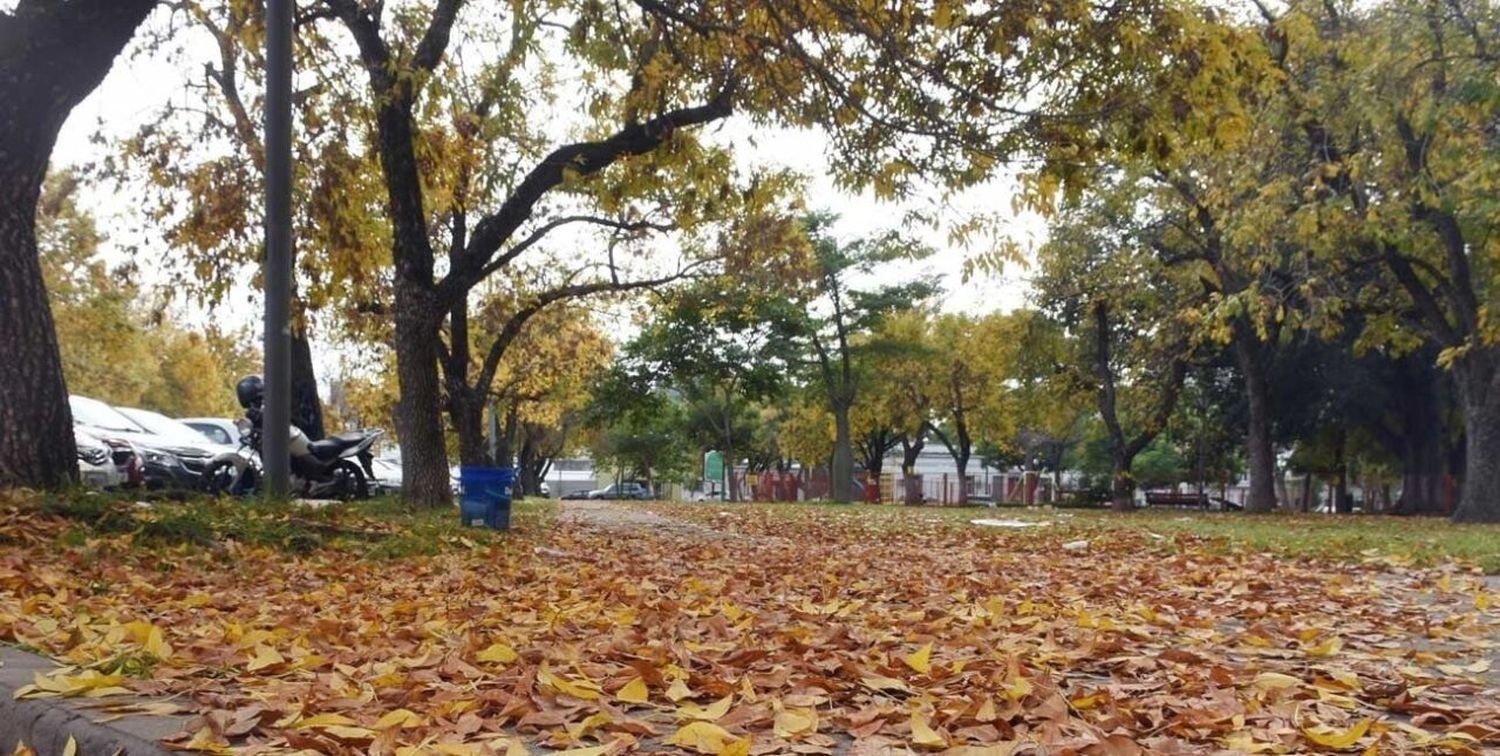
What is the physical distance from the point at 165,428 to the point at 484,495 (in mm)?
10812

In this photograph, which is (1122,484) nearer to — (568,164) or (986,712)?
(568,164)

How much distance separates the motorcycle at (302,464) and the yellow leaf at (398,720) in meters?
12.5

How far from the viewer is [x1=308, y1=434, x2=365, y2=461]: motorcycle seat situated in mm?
14852

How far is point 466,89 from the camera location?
1338 cm

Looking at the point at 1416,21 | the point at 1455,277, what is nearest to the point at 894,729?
the point at 1416,21

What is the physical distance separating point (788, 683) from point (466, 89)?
445 inches

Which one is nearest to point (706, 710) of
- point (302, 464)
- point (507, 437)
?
point (302, 464)

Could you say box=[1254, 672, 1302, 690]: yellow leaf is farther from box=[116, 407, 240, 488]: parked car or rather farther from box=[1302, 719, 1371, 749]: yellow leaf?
box=[116, 407, 240, 488]: parked car

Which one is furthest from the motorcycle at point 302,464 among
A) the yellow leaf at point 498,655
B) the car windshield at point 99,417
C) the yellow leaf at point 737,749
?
the yellow leaf at point 737,749

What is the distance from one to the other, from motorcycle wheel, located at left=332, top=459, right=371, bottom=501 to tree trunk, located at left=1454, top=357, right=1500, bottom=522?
15.9m

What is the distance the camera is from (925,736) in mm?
2742

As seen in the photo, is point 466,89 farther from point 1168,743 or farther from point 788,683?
point 1168,743

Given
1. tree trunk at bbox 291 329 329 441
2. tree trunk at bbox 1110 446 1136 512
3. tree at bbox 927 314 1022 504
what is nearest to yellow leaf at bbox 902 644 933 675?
tree trunk at bbox 291 329 329 441

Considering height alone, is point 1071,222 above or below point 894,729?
above
